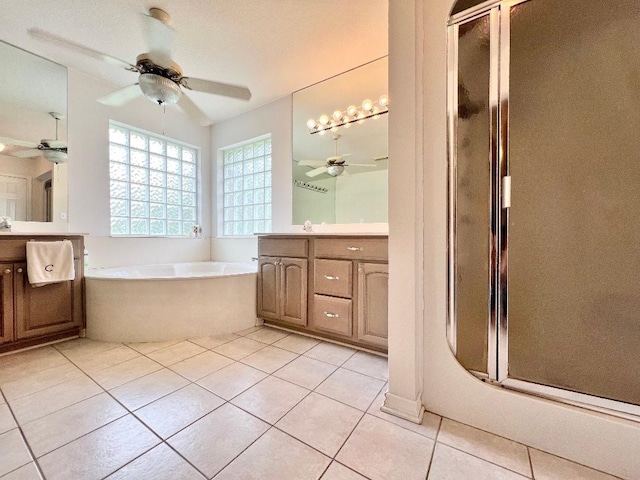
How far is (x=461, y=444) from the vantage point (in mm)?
1124

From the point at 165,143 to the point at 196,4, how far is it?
2.02 m

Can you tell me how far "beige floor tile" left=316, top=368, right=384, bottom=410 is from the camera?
1.44 metres

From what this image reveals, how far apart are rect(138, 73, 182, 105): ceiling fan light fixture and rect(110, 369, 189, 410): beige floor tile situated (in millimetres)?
1953

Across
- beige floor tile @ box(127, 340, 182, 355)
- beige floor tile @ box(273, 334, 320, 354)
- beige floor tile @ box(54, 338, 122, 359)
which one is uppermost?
beige floor tile @ box(54, 338, 122, 359)

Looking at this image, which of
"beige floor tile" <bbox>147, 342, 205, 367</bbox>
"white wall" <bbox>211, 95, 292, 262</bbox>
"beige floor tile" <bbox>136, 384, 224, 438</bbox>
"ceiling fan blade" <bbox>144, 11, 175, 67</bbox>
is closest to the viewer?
"beige floor tile" <bbox>136, 384, 224, 438</bbox>

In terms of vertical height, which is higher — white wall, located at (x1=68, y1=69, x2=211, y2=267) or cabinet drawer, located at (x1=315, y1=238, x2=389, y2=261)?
white wall, located at (x1=68, y1=69, x2=211, y2=267)

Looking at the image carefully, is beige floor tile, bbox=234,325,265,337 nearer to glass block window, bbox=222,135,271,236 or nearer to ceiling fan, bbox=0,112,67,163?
glass block window, bbox=222,135,271,236

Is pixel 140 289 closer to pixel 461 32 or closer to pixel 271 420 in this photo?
pixel 271 420

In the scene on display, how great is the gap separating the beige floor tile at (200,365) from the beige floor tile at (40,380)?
1.94 feet

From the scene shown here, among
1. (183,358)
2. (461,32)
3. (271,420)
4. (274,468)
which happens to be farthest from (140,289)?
(461,32)

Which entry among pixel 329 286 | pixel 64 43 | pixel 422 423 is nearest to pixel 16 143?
pixel 64 43

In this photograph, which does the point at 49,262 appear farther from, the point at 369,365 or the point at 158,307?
the point at 369,365

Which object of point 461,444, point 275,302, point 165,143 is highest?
point 165,143

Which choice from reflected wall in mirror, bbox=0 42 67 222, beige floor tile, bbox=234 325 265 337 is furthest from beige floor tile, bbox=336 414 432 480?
reflected wall in mirror, bbox=0 42 67 222
